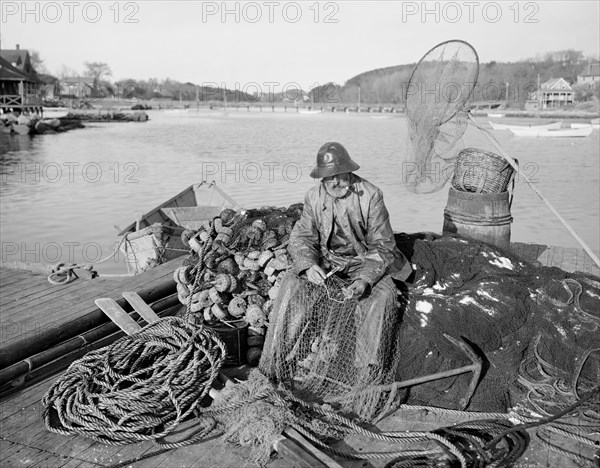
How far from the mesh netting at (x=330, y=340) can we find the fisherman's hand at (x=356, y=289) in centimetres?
10

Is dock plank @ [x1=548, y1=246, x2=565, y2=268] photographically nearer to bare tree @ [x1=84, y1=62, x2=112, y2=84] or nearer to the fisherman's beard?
the fisherman's beard

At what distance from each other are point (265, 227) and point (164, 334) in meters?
1.69

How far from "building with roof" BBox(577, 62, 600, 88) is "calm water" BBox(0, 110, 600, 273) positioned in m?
82.4

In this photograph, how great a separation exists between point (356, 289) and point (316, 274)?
0.31 m

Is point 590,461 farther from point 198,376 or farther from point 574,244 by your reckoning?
point 574,244

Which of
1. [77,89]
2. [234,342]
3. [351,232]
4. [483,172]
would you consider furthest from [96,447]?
[77,89]

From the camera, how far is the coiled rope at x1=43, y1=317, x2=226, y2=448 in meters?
3.51

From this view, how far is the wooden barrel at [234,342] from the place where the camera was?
4398 mm

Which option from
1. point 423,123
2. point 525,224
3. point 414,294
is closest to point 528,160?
point 525,224

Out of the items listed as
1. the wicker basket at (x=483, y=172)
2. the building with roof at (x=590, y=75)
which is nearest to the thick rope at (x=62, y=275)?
the wicker basket at (x=483, y=172)

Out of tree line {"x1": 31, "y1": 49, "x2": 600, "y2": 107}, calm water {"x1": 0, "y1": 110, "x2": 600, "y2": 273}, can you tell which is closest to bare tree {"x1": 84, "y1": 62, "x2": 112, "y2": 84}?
tree line {"x1": 31, "y1": 49, "x2": 600, "y2": 107}

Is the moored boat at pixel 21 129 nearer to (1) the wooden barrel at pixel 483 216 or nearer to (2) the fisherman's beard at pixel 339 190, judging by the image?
(1) the wooden barrel at pixel 483 216

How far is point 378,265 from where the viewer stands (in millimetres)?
4113

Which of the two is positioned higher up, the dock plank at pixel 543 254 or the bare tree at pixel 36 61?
the bare tree at pixel 36 61
